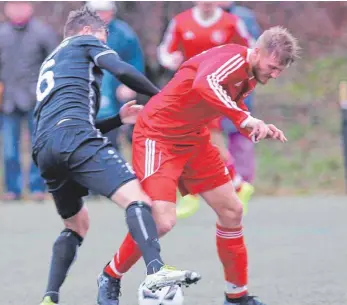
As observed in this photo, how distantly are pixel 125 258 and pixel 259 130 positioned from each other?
123 centimetres

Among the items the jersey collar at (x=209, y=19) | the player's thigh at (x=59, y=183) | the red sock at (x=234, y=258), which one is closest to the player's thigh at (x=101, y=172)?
the player's thigh at (x=59, y=183)

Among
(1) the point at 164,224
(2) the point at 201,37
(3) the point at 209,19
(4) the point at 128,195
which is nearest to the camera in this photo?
(4) the point at 128,195

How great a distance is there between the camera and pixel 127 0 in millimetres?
17438

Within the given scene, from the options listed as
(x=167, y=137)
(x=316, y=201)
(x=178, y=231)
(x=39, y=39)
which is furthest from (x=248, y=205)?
(x=167, y=137)

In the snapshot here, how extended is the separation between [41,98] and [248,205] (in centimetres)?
567

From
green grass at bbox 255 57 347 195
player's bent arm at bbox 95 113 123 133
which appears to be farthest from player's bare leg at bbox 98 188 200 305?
green grass at bbox 255 57 347 195

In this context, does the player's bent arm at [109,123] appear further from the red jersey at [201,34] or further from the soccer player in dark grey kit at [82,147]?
the red jersey at [201,34]

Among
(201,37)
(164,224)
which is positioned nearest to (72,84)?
(164,224)

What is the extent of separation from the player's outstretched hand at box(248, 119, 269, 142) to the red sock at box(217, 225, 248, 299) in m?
0.94

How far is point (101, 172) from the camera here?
6.55m

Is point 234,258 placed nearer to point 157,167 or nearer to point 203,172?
point 203,172

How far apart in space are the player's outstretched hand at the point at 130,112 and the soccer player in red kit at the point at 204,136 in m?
0.05

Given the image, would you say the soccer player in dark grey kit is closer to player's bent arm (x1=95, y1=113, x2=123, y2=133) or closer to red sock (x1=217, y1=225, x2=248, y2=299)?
player's bent arm (x1=95, y1=113, x2=123, y2=133)

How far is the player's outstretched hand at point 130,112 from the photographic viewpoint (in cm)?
716
